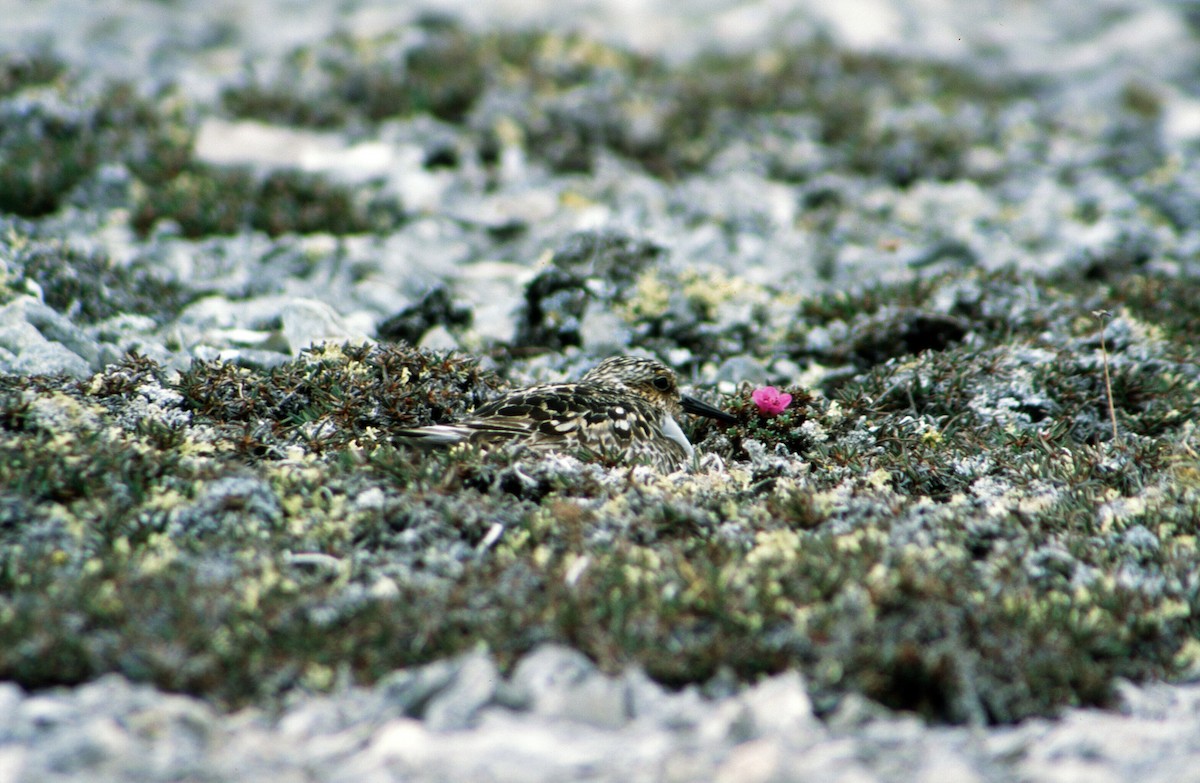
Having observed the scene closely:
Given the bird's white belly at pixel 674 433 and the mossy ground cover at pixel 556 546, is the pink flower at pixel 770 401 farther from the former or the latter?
the bird's white belly at pixel 674 433

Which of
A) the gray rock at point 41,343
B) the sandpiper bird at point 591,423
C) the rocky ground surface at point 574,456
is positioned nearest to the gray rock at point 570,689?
the rocky ground surface at point 574,456

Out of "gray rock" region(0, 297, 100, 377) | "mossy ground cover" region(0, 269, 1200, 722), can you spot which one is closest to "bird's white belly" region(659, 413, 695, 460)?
"mossy ground cover" region(0, 269, 1200, 722)

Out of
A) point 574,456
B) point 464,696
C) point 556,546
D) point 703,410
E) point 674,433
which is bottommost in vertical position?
point 464,696

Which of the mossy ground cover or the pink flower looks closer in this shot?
the mossy ground cover

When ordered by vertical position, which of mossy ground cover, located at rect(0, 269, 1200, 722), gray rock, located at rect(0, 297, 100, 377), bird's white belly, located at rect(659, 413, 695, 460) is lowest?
mossy ground cover, located at rect(0, 269, 1200, 722)

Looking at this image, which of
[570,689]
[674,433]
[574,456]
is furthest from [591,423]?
[570,689]

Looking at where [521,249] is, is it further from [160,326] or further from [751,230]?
[160,326]

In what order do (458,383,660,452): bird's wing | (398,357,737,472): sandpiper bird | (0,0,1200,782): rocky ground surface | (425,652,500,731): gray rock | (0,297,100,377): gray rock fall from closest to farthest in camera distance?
(425,652,500,731): gray rock < (0,0,1200,782): rocky ground surface < (398,357,737,472): sandpiper bird < (458,383,660,452): bird's wing < (0,297,100,377): gray rock

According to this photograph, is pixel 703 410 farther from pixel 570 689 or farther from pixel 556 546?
pixel 570 689

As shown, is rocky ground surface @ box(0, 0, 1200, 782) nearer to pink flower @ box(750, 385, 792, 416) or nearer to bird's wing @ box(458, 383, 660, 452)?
pink flower @ box(750, 385, 792, 416)
